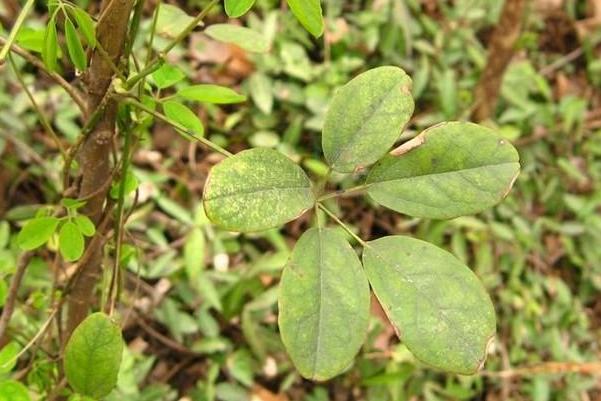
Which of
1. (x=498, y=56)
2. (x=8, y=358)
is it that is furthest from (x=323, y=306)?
(x=498, y=56)

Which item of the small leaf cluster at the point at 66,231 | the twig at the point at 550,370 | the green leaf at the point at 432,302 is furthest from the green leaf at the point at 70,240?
the twig at the point at 550,370

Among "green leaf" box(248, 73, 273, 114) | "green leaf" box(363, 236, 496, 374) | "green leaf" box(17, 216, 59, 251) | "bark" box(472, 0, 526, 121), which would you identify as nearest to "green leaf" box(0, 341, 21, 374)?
"green leaf" box(17, 216, 59, 251)

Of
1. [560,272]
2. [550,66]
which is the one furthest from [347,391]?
[550,66]

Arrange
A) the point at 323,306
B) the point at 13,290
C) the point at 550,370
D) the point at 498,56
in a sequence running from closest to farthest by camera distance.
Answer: the point at 323,306 < the point at 13,290 < the point at 550,370 < the point at 498,56

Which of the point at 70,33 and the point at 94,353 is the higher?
the point at 70,33

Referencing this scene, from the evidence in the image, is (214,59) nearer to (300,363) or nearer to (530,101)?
(530,101)

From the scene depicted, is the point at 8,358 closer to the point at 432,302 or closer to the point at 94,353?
the point at 94,353
